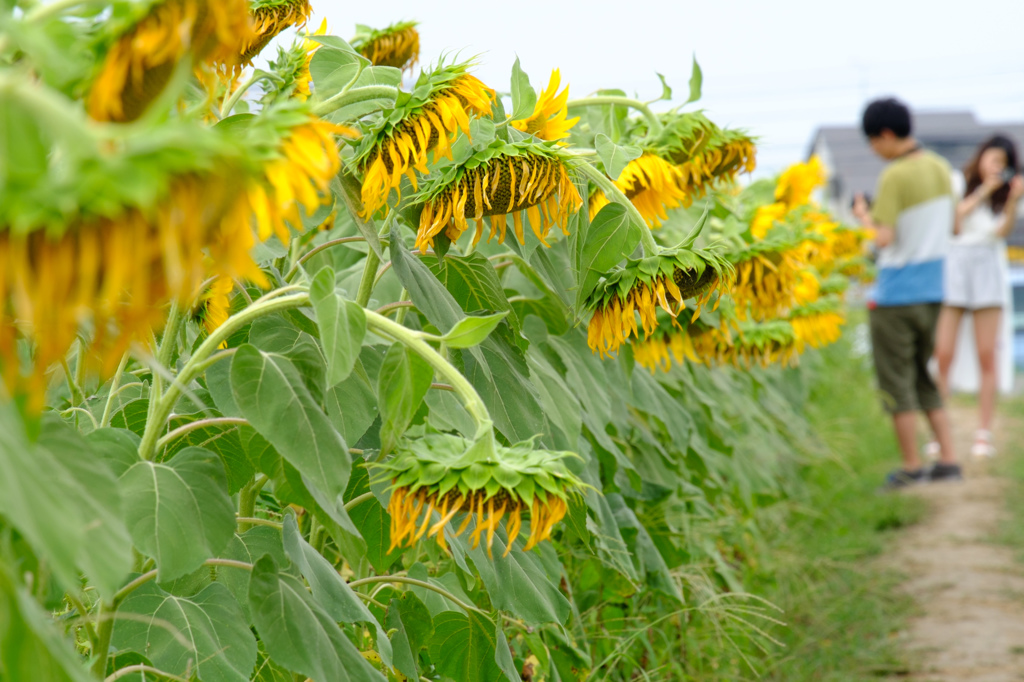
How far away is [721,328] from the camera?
1.43 metres

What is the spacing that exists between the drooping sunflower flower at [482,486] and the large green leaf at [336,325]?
7 cm

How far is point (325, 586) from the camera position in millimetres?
825

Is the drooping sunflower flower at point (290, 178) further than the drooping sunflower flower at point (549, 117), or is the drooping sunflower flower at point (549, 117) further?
the drooping sunflower flower at point (549, 117)

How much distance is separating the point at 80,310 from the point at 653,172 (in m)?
0.82

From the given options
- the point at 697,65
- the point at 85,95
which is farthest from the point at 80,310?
the point at 697,65

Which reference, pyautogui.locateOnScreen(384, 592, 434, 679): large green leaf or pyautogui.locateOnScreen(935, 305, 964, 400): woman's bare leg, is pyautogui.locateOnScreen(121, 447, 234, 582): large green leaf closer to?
pyautogui.locateOnScreen(384, 592, 434, 679): large green leaf

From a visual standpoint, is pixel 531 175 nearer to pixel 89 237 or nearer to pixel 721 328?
pixel 89 237

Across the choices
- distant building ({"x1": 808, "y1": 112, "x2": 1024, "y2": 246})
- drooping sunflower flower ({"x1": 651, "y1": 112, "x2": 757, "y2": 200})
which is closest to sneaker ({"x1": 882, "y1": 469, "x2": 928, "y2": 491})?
drooping sunflower flower ({"x1": 651, "y1": 112, "x2": 757, "y2": 200})

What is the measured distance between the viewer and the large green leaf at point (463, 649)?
994 mm

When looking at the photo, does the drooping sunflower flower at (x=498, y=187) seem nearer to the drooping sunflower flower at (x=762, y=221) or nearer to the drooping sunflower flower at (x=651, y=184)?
the drooping sunflower flower at (x=651, y=184)

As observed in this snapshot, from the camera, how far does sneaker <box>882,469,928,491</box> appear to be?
398 centimetres

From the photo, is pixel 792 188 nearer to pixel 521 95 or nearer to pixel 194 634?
pixel 521 95

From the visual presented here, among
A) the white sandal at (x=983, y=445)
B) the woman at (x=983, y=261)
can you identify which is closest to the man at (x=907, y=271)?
the woman at (x=983, y=261)

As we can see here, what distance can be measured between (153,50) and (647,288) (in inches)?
21.5
